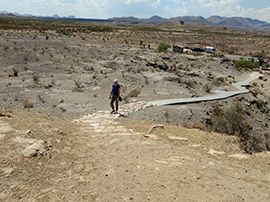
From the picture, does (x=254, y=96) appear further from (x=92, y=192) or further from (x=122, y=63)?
(x=92, y=192)

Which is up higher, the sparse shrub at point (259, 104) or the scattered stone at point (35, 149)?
the scattered stone at point (35, 149)

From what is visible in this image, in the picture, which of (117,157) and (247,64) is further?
(247,64)

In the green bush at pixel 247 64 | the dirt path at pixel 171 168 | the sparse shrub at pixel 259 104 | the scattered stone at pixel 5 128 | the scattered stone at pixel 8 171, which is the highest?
the scattered stone at pixel 5 128

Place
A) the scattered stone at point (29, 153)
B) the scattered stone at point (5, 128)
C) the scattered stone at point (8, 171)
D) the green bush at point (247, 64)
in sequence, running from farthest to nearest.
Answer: the green bush at point (247, 64), the scattered stone at point (5, 128), the scattered stone at point (29, 153), the scattered stone at point (8, 171)

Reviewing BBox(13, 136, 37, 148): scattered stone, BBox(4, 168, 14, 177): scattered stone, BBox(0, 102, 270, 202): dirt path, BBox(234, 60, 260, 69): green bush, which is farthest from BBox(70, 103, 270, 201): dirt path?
BBox(234, 60, 260, 69): green bush

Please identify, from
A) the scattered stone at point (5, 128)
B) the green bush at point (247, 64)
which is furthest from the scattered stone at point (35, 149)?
the green bush at point (247, 64)

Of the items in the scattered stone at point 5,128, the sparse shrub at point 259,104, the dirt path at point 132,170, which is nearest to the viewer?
the dirt path at point 132,170

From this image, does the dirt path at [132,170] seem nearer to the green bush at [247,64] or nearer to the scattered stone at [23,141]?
the scattered stone at [23,141]

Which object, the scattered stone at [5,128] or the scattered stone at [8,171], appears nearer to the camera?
the scattered stone at [8,171]

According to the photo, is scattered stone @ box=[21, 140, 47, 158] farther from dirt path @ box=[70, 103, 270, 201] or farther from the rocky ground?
dirt path @ box=[70, 103, 270, 201]

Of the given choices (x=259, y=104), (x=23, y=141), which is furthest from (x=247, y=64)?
(x=23, y=141)

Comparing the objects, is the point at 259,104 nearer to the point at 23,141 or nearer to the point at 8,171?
the point at 23,141

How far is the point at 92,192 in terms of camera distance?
4809mm

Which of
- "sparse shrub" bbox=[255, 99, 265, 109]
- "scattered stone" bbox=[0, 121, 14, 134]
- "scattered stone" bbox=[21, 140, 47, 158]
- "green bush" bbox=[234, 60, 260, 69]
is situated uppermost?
"scattered stone" bbox=[0, 121, 14, 134]
